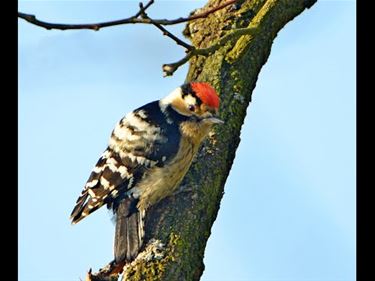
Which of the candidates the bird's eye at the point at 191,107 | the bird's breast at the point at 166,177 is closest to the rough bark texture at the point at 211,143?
the bird's breast at the point at 166,177

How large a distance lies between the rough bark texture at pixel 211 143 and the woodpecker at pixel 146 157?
0.08m

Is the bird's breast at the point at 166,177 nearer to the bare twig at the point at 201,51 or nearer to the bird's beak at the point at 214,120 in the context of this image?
the bird's beak at the point at 214,120

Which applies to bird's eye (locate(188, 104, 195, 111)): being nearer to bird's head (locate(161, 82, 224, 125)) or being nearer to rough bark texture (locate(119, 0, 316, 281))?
bird's head (locate(161, 82, 224, 125))

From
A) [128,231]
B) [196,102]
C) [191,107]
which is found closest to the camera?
[128,231]

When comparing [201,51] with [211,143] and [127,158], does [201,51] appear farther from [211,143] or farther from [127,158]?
[127,158]

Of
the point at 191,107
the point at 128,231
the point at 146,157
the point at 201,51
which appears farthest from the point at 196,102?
the point at 128,231

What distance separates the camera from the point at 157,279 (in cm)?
431

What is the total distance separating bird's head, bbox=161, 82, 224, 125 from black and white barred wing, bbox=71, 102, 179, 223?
0.14 metres

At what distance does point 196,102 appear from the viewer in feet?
17.4

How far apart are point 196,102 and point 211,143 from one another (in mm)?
256

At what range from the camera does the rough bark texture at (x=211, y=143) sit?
4.45 metres
